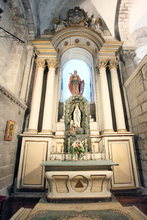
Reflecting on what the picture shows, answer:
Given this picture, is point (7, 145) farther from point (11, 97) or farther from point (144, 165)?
point (144, 165)

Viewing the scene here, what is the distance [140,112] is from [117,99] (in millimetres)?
1378

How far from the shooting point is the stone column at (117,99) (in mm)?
5367

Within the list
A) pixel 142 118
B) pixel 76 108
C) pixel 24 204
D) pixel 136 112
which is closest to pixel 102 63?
pixel 76 108

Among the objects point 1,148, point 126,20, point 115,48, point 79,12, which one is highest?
point 79,12

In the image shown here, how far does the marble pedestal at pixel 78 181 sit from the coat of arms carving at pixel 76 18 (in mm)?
7925

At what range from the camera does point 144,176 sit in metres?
4.45

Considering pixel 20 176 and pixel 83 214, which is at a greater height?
pixel 20 176

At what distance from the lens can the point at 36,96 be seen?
18.9 ft

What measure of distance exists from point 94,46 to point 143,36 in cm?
428

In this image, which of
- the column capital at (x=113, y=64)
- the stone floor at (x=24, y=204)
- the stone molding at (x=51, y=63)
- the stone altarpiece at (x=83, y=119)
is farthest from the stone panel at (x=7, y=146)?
the column capital at (x=113, y=64)

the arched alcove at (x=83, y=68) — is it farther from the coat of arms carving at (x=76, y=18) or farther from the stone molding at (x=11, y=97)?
the stone molding at (x=11, y=97)

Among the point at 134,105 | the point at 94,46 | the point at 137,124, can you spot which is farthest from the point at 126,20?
the point at 137,124

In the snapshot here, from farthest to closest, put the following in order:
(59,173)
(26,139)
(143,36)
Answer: (143,36)
(26,139)
(59,173)

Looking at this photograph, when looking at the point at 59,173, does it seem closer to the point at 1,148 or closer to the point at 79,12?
the point at 1,148
